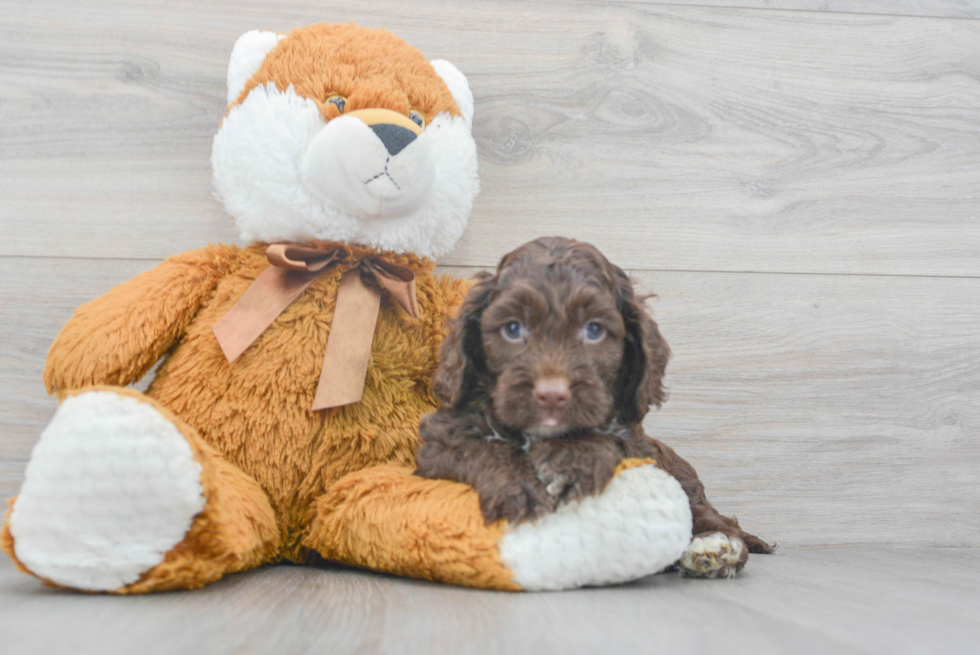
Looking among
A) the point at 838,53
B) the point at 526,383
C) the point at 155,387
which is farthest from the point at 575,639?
the point at 838,53

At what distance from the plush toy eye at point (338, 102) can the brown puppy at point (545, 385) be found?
0.45 m

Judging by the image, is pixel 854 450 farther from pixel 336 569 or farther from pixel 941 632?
pixel 336 569

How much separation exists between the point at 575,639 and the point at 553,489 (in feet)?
0.94

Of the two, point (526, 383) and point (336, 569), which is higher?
point (526, 383)

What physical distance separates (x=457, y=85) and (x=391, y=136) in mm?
376

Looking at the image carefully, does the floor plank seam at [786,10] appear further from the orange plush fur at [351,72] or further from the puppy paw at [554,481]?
the puppy paw at [554,481]

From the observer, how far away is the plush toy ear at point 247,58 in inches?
60.2

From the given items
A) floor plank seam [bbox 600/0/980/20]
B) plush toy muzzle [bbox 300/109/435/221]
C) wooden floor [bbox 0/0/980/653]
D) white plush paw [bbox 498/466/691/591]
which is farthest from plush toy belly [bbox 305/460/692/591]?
floor plank seam [bbox 600/0/980/20]

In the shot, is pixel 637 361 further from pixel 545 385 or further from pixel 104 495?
pixel 104 495

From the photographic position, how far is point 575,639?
2.99 ft

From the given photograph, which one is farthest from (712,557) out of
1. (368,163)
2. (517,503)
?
(368,163)

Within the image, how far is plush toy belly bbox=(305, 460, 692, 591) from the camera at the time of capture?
1.14m

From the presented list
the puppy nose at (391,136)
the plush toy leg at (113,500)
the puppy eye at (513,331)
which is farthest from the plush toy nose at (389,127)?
the plush toy leg at (113,500)

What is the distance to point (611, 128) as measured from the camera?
197 centimetres
